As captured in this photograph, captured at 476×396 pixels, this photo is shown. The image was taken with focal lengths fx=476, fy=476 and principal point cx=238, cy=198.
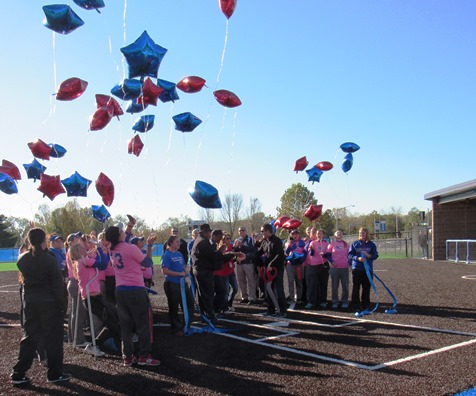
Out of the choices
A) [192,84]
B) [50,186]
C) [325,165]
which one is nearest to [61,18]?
[192,84]

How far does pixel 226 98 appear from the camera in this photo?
9234 mm

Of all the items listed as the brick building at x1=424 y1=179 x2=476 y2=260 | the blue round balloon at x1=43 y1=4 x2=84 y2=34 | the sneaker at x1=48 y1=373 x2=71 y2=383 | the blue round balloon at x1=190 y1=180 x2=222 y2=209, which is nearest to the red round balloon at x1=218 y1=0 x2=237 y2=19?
the blue round balloon at x1=43 y1=4 x2=84 y2=34

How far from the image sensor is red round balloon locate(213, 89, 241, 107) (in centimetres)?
922

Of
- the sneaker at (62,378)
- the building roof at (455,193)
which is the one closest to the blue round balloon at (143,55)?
the sneaker at (62,378)

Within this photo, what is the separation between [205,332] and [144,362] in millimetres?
2184

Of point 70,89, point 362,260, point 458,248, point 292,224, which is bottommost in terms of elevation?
point 362,260

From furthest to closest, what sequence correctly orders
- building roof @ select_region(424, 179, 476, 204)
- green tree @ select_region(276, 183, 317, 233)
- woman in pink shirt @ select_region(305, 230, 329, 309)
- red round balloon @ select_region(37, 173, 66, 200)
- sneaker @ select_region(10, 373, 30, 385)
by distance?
green tree @ select_region(276, 183, 317, 233), building roof @ select_region(424, 179, 476, 204), woman in pink shirt @ select_region(305, 230, 329, 309), red round balloon @ select_region(37, 173, 66, 200), sneaker @ select_region(10, 373, 30, 385)

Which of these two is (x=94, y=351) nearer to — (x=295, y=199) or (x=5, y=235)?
(x=295, y=199)

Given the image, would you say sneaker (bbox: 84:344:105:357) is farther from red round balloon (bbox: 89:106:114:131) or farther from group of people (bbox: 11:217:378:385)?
red round balloon (bbox: 89:106:114:131)

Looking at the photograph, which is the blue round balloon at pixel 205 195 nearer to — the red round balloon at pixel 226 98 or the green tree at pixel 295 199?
the red round balloon at pixel 226 98

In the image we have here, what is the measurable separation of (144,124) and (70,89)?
6.12 feet

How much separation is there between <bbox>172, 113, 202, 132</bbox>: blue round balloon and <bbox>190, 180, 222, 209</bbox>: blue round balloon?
198cm

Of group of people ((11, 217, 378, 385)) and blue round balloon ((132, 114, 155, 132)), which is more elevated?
blue round balloon ((132, 114, 155, 132))

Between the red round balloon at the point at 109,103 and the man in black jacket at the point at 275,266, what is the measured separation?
374cm
